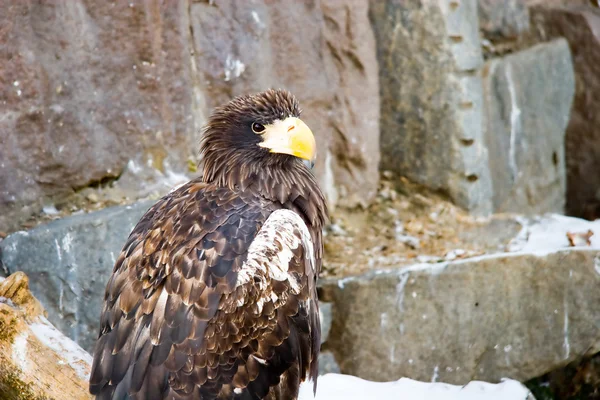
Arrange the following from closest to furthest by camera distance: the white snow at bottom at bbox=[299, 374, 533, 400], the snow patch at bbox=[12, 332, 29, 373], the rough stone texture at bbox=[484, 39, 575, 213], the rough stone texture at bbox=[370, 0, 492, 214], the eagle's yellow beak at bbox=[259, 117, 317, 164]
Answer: the snow patch at bbox=[12, 332, 29, 373]
the eagle's yellow beak at bbox=[259, 117, 317, 164]
the white snow at bottom at bbox=[299, 374, 533, 400]
the rough stone texture at bbox=[370, 0, 492, 214]
the rough stone texture at bbox=[484, 39, 575, 213]

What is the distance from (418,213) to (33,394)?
2655mm

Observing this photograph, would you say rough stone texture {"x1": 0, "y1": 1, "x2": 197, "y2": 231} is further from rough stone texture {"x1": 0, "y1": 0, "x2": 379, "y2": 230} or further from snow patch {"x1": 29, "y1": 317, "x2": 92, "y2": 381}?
snow patch {"x1": 29, "y1": 317, "x2": 92, "y2": 381}

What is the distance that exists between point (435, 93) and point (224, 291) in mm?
2452

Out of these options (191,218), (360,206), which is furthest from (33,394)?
(360,206)

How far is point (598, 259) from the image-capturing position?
402 centimetres

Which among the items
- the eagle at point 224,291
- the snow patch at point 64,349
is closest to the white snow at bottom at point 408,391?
the eagle at point 224,291

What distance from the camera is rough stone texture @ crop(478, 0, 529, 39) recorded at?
5.04 m

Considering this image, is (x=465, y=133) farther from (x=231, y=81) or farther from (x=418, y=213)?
(x=231, y=81)

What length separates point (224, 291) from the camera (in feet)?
8.71

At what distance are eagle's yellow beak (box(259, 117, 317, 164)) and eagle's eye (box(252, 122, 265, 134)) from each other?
0.02 meters

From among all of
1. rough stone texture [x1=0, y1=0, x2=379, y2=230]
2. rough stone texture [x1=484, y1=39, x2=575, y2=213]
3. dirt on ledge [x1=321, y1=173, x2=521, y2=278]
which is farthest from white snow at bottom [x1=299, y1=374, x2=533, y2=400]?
rough stone texture [x1=484, y1=39, x2=575, y2=213]

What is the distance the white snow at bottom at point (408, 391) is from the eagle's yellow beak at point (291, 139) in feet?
3.24

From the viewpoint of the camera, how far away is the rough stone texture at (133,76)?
356cm

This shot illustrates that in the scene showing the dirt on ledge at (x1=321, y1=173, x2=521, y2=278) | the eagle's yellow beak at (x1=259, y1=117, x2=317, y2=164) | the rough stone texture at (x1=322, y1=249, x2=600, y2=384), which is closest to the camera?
the eagle's yellow beak at (x1=259, y1=117, x2=317, y2=164)
